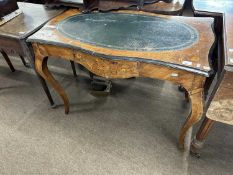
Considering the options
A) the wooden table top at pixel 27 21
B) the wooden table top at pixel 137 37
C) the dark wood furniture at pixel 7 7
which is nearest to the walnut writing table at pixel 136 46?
the wooden table top at pixel 137 37

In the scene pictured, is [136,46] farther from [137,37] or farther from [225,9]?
[225,9]

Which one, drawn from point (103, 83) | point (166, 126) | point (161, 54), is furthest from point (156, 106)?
point (161, 54)

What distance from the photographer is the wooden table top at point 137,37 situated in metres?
0.86

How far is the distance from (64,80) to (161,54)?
4.08ft

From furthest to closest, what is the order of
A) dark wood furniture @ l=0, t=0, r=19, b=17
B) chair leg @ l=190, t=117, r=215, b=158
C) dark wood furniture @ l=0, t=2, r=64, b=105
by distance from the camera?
dark wood furniture @ l=0, t=0, r=19, b=17
dark wood furniture @ l=0, t=2, r=64, b=105
chair leg @ l=190, t=117, r=215, b=158

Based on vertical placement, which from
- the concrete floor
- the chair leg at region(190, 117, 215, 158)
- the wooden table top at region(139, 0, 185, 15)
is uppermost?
the wooden table top at region(139, 0, 185, 15)

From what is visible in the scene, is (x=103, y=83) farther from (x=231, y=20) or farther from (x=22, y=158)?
(x=231, y=20)

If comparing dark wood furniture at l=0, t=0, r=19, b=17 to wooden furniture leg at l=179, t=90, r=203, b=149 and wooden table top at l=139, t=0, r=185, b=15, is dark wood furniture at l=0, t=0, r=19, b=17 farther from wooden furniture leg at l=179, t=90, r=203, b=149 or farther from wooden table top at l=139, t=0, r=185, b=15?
wooden furniture leg at l=179, t=90, r=203, b=149

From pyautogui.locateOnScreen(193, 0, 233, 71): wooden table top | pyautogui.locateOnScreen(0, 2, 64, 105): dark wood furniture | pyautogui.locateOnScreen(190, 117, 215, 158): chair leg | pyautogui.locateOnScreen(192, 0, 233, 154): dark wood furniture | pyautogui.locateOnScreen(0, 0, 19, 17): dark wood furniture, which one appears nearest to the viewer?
pyautogui.locateOnScreen(192, 0, 233, 154): dark wood furniture

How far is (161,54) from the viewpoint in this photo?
34.7 inches

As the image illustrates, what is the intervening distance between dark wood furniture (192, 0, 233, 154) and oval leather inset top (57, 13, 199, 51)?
15 centimetres

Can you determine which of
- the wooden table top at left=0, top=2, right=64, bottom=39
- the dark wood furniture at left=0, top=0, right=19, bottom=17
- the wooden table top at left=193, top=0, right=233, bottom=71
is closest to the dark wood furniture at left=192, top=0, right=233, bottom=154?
the wooden table top at left=193, top=0, right=233, bottom=71

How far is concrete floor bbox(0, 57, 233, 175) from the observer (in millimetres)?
1229

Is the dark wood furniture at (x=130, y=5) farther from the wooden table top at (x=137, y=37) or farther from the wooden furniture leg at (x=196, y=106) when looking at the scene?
the wooden furniture leg at (x=196, y=106)
